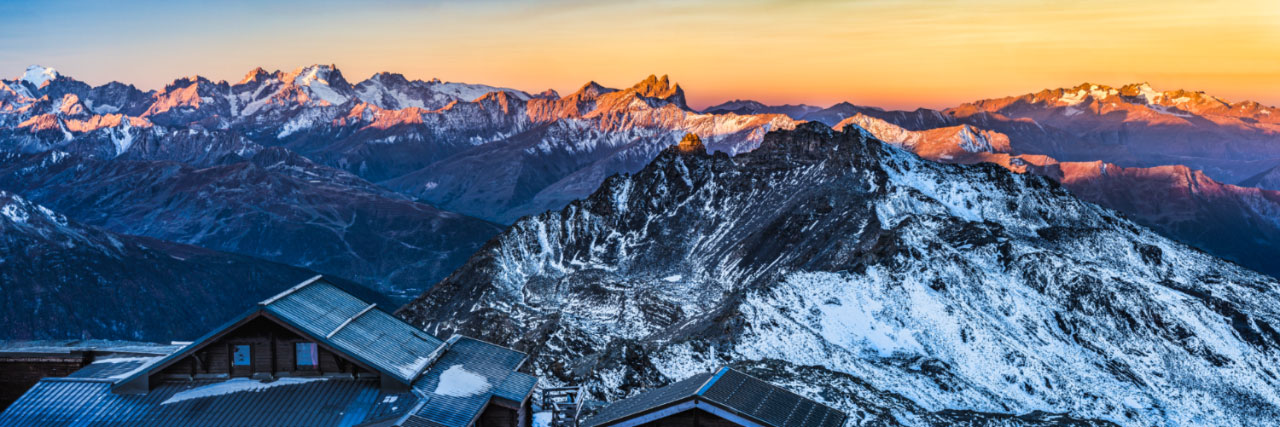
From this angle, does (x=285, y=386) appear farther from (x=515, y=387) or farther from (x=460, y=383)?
(x=515, y=387)

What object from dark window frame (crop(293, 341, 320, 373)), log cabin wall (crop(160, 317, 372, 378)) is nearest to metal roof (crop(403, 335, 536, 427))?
log cabin wall (crop(160, 317, 372, 378))

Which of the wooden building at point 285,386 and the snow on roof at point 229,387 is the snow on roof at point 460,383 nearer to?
the wooden building at point 285,386

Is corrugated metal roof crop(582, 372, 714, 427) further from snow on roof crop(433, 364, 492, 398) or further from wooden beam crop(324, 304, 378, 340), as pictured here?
wooden beam crop(324, 304, 378, 340)

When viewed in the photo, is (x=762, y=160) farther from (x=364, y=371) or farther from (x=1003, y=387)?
(x=364, y=371)

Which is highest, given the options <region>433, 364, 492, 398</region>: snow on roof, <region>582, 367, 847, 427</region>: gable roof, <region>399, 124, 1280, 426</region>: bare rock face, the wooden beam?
the wooden beam

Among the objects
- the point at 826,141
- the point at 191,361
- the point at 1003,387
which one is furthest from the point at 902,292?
the point at 826,141
